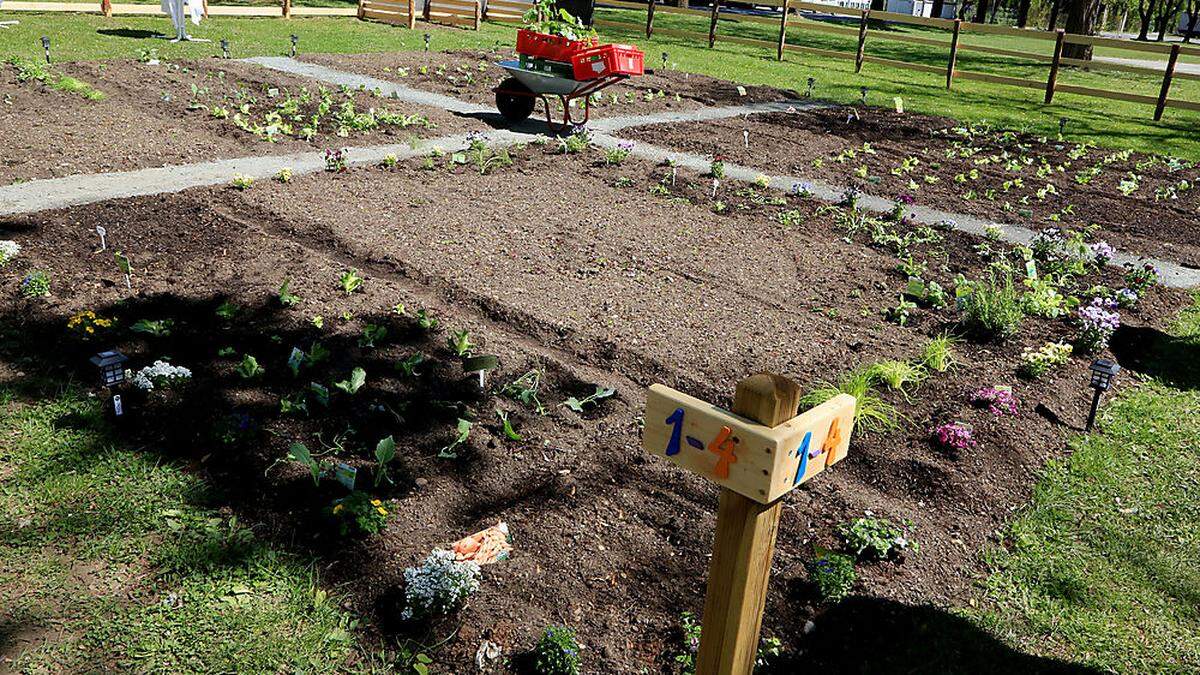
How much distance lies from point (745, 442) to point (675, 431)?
0.20 metres

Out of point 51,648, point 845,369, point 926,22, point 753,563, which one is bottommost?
point 51,648

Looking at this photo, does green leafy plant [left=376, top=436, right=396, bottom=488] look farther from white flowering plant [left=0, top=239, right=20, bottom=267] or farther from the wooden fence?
the wooden fence

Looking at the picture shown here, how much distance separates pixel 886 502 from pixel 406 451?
2.16 m

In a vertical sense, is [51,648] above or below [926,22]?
below

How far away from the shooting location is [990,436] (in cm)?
473

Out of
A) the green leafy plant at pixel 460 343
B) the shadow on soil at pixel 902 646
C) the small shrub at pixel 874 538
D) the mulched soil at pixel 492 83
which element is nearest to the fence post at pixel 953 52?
the mulched soil at pixel 492 83

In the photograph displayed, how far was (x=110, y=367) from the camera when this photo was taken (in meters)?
4.30

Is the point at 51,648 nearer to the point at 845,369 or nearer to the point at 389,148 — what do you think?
the point at 845,369

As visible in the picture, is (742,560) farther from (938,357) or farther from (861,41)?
(861,41)

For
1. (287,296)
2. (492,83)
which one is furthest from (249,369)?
(492,83)

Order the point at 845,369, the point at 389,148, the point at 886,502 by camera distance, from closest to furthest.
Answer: the point at 886,502
the point at 845,369
the point at 389,148

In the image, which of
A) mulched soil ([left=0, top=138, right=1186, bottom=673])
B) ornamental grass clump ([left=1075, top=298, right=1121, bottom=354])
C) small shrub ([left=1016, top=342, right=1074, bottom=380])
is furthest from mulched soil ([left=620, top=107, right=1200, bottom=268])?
small shrub ([left=1016, top=342, right=1074, bottom=380])

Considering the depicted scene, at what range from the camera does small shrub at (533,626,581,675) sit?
3059mm

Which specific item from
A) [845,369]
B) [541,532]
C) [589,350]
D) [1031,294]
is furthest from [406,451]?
[1031,294]
